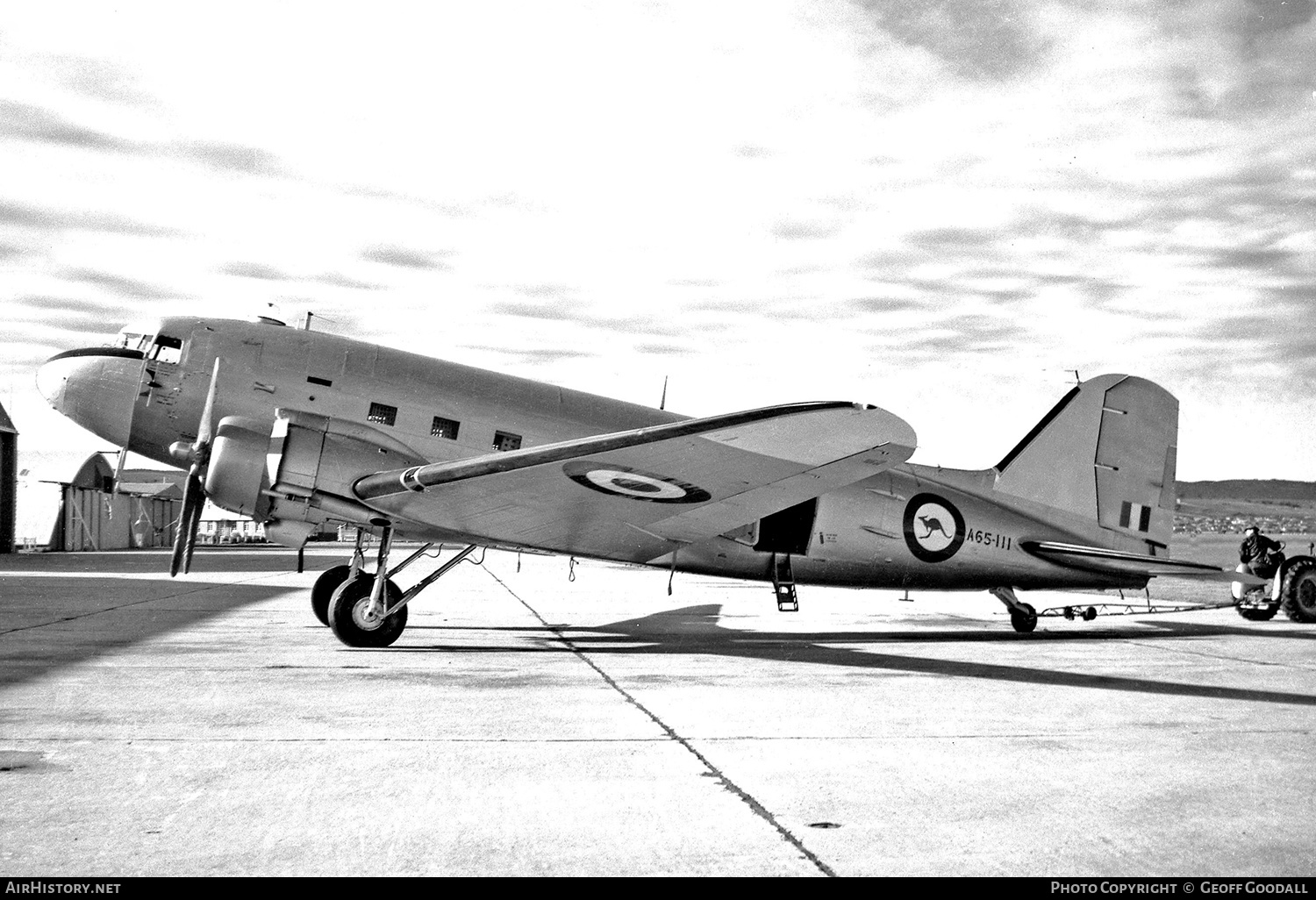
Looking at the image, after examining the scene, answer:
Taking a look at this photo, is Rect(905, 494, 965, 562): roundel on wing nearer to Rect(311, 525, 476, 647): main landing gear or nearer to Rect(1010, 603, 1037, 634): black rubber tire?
Rect(1010, 603, 1037, 634): black rubber tire

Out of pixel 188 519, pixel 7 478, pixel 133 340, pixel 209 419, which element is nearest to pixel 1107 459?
pixel 209 419

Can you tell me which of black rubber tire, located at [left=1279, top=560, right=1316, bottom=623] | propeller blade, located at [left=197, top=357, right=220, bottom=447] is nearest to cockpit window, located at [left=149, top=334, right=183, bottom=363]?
propeller blade, located at [left=197, top=357, right=220, bottom=447]

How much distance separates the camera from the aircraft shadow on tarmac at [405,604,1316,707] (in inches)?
399

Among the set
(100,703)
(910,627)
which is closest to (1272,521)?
(910,627)

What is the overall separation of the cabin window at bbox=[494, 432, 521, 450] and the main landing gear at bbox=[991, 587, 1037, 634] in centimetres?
727

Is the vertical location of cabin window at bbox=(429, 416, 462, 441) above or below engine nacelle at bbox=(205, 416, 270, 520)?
above

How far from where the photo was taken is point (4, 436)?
46.5 m

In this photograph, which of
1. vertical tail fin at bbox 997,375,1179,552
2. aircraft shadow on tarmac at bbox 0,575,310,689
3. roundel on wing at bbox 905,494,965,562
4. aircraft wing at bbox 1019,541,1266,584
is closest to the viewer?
aircraft shadow on tarmac at bbox 0,575,310,689

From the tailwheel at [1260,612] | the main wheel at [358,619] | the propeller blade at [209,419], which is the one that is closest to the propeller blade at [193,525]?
the propeller blade at [209,419]

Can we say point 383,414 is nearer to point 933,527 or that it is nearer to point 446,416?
point 446,416

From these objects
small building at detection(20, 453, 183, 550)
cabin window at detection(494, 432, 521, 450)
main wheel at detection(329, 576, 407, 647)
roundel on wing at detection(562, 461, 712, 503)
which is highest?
cabin window at detection(494, 432, 521, 450)

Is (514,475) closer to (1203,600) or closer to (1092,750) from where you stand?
(1092,750)

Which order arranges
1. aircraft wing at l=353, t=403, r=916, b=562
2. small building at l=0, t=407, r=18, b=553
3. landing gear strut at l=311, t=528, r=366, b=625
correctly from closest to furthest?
aircraft wing at l=353, t=403, r=916, b=562, landing gear strut at l=311, t=528, r=366, b=625, small building at l=0, t=407, r=18, b=553

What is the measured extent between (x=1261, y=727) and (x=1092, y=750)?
178 cm
